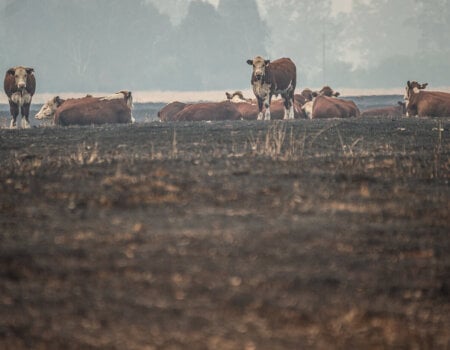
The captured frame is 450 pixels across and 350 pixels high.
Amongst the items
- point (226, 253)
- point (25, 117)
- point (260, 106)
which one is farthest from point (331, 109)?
point (226, 253)

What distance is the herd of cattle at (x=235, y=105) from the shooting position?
67.5 feet

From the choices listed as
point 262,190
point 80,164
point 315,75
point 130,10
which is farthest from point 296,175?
point 315,75

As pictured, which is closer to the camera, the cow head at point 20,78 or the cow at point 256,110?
the cow head at point 20,78

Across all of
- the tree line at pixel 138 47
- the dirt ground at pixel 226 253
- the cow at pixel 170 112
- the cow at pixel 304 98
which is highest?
the tree line at pixel 138 47

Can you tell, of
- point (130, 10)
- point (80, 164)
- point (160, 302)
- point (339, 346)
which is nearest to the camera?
point (339, 346)

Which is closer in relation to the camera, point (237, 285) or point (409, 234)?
point (237, 285)

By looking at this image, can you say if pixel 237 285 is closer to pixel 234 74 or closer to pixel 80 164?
pixel 80 164

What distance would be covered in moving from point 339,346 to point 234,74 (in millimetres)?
70404

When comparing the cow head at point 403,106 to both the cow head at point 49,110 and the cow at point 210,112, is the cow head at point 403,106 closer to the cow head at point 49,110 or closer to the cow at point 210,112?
the cow at point 210,112

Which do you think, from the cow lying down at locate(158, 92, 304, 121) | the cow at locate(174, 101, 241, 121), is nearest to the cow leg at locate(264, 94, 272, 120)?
the cow lying down at locate(158, 92, 304, 121)

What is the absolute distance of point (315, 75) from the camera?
100625 mm

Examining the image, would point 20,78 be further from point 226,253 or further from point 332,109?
point 226,253

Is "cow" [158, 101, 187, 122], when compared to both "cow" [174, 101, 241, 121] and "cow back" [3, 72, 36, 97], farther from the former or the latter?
"cow back" [3, 72, 36, 97]

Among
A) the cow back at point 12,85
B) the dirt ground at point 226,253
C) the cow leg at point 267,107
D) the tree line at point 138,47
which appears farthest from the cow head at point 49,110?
the tree line at point 138,47
